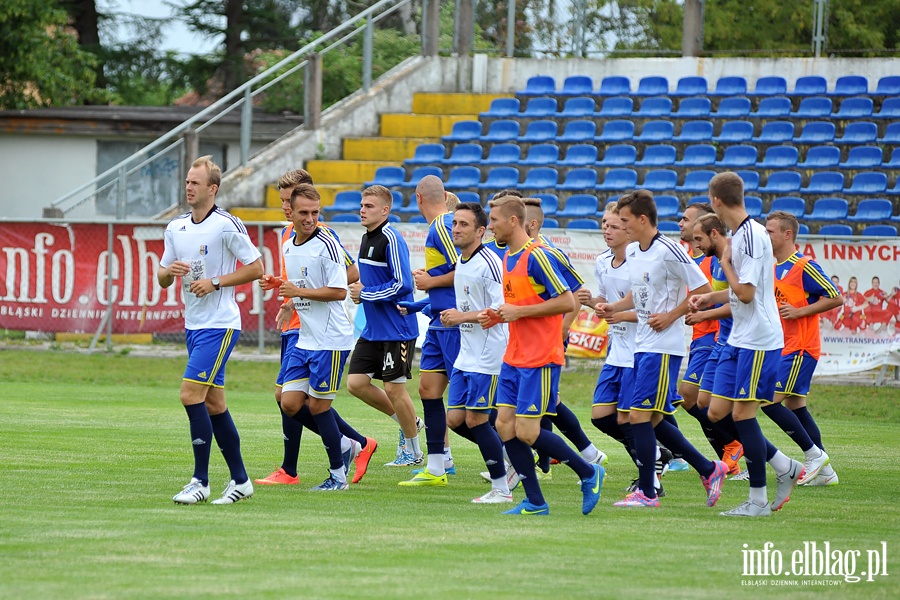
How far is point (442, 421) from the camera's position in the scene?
10.4 meters

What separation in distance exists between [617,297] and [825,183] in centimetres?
1316

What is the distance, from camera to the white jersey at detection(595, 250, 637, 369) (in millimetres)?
10023

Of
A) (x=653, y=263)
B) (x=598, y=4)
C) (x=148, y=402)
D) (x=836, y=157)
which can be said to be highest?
(x=598, y=4)

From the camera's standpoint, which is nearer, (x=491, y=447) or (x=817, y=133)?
(x=491, y=447)

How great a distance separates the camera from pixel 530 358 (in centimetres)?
822

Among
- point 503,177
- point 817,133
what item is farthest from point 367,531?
point 817,133

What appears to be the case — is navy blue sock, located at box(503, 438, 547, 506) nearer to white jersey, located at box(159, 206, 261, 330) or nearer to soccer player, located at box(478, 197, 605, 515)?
soccer player, located at box(478, 197, 605, 515)

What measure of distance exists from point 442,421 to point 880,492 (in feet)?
11.3

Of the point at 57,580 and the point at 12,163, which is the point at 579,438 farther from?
the point at 12,163

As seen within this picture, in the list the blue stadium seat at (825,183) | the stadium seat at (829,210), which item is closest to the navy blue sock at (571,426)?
the stadium seat at (829,210)

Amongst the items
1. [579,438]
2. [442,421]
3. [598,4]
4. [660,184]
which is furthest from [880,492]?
[598,4]

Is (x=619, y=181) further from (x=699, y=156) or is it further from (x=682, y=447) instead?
(x=682, y=447)

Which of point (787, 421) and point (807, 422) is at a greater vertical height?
point (787, 421)

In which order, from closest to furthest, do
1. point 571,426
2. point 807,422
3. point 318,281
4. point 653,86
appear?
point 318,281 < point 571,426 < point 807,422 < point 653,86
